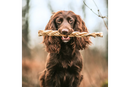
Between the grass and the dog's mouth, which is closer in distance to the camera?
the dog's mouth

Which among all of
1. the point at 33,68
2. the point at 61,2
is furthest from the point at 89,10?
the point at 33,68

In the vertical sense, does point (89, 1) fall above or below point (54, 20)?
above

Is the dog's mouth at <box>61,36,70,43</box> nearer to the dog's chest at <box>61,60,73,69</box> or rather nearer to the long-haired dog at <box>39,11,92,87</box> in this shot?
the long-haired dog at <box>39,11,92,87</box>

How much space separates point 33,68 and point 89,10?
1.84 m

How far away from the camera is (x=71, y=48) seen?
2879mm

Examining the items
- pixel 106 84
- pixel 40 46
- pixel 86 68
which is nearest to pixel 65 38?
pixel 40 46

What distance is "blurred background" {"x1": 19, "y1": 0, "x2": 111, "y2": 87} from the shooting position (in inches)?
130

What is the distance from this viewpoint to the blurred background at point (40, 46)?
130 inches

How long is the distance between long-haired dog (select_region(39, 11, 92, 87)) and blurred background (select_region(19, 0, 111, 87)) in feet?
1.74

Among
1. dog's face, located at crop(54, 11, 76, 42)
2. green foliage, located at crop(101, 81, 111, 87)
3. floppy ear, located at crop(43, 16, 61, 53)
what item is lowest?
green foliage, located at crop(101, 81, 111, 87)

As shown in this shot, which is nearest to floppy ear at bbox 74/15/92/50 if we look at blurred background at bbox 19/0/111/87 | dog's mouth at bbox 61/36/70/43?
dog's mouth at bbox 61/36/70/43

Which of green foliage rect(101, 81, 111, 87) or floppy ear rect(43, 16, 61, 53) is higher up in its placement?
floppy ear rect(43, 16, 61, 53)

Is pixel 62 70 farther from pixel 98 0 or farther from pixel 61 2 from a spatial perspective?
pixel 98 0

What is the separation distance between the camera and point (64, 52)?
2883 mm
